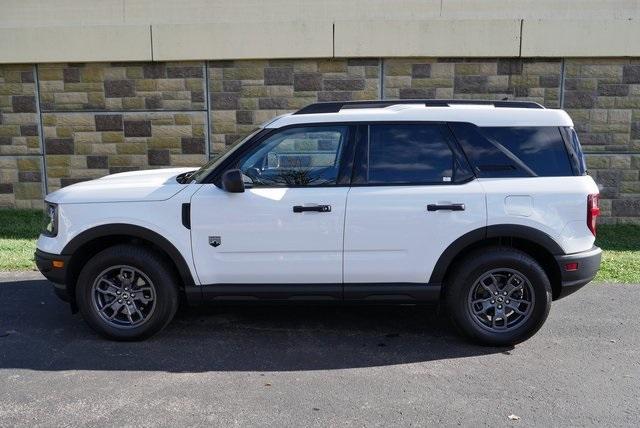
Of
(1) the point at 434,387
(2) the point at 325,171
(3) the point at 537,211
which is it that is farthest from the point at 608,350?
(2) the point at 325,171

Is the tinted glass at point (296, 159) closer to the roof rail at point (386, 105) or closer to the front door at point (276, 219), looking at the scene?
the front door at point (276, 219)

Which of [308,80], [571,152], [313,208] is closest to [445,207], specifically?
[313,208]

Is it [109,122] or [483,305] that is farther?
[109,122]

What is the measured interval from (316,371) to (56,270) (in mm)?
2220

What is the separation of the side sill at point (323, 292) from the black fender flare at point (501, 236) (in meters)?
0.30

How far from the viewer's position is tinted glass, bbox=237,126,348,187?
4762mm

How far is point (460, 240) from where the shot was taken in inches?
183

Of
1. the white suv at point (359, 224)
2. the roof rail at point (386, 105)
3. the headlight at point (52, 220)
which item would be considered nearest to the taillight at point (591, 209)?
Answer: the white suv at point (359, 224)

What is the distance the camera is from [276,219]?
4.64 m

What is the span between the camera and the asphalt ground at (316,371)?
3730mm

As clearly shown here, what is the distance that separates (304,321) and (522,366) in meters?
1.90

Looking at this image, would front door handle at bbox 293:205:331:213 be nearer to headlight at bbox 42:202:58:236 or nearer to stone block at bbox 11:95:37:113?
headlight at bbox 42:202:58:236

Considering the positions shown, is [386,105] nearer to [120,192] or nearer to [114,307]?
[120,192]

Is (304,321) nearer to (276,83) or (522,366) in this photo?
(522,366)
